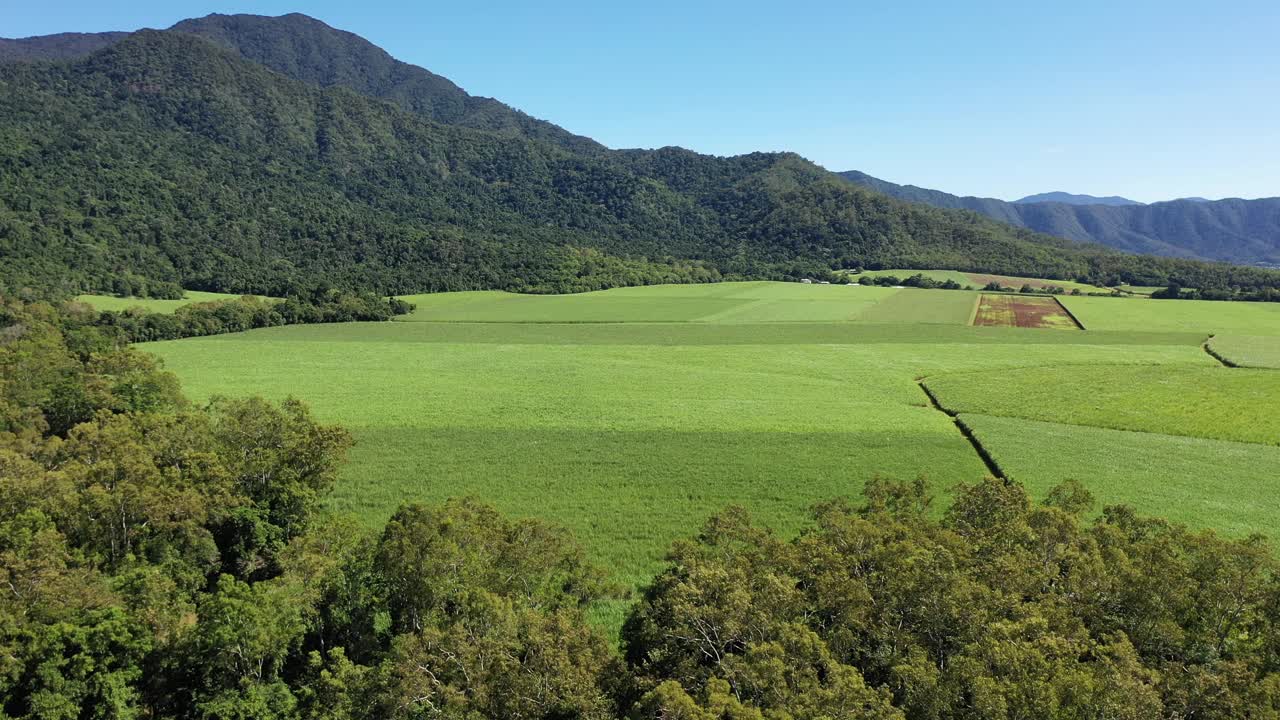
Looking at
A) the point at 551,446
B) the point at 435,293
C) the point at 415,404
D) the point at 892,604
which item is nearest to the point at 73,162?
the point at 435,293

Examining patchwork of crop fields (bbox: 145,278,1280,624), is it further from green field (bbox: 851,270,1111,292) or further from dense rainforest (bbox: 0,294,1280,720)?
green field (bbox: 851,270,1111,292)

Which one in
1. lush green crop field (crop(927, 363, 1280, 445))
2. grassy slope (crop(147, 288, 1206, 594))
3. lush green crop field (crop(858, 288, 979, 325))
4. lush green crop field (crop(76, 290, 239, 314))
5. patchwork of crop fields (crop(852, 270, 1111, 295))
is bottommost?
grassy slope (crop(147, 288, 1206, 594))

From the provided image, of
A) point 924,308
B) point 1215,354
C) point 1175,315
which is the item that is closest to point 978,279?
point 924,308

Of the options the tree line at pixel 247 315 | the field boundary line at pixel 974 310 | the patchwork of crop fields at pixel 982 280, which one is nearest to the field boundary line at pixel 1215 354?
the field boundary line at pixel 974 310

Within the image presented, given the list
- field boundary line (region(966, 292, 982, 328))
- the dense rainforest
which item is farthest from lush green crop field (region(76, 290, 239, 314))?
field boundary line (region(966, 292, 982, 328))

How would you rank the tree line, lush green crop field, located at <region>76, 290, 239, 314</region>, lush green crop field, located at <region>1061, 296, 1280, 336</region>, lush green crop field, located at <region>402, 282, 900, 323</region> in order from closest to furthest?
the tree line
lush green crop field, located at <region>1061, 296, 1280, 336</region>
lush green crop field, located at <region>76, 290, 239, 314</region>
lush green crop field, located at <region>402, 282, 900, 323</region>

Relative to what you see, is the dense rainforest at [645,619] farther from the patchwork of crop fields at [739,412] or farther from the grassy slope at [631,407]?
the grassy slope at [631,407]

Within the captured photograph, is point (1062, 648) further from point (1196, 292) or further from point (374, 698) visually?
point (1196, 292)
